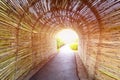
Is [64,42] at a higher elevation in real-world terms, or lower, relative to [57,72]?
higher

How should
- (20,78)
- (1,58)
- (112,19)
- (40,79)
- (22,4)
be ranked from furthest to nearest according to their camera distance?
(40,79) → (20,78) → (22,4) → (1,58) → (112,19)

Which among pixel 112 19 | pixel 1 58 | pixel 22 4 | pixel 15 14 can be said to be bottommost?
pixel 1 58

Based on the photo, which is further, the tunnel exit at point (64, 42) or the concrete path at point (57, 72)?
the tunnel exit at point (64, 42)

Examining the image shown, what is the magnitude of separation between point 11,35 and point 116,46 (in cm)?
311

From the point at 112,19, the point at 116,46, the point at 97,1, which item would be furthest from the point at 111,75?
the point at 97,1

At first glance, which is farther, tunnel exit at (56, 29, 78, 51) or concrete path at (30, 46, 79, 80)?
tunnel exit at (56, 29, 78, 51)

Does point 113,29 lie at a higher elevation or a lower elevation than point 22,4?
lower

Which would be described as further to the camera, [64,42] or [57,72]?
[64,42]

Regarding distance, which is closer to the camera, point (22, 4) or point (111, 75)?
point (111, 75)

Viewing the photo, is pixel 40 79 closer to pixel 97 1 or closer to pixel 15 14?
pixel 15 14

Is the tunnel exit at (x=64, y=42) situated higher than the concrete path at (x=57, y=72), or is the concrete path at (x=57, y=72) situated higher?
the tunnel exit at (x=64, y=42)

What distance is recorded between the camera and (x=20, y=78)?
5844mm

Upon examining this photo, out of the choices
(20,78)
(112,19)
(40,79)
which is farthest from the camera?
(40,79)

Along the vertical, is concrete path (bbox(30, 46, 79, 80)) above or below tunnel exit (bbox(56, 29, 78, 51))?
below
